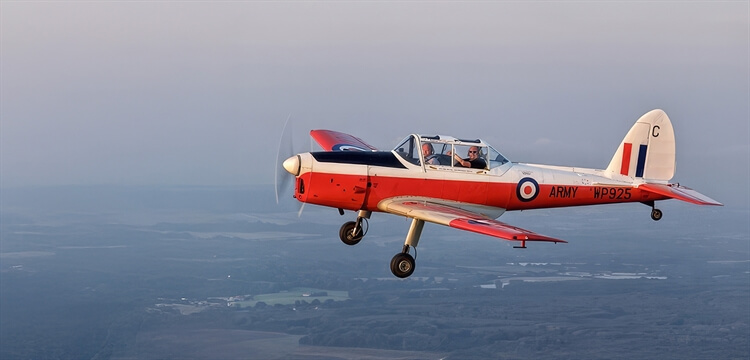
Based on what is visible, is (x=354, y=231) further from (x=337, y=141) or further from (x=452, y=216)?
(x=337, y=141)

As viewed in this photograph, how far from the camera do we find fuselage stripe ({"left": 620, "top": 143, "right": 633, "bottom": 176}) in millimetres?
28355

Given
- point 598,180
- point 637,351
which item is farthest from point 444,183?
point 637,351

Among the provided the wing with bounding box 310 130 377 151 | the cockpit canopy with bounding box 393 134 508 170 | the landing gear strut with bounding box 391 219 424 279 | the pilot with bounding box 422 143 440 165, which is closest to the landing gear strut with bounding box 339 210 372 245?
the landing gear strut with bounding box 391 219 424 279

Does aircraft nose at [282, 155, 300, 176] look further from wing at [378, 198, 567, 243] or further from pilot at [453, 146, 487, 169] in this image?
pilot at [453, 146, 487, 169]

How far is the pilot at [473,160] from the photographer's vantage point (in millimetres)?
25312

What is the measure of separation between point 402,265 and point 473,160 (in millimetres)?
3388

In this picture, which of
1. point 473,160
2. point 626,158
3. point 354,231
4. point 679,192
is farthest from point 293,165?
point 679,192

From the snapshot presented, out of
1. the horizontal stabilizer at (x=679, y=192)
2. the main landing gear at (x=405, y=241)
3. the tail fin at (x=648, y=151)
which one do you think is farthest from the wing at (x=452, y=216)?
the horizontal stabilizer at (x=679, y=192)

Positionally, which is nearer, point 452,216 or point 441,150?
point 452,216

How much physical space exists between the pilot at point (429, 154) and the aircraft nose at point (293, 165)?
318 centimetres

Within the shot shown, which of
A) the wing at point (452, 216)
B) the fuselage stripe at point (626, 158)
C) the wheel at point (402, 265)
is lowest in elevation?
the wheel at point (402, 265)

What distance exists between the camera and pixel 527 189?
26.4 meters

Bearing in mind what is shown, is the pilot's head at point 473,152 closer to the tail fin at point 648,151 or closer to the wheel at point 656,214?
the tail fin at point 648,151

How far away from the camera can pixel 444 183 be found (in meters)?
25.2
